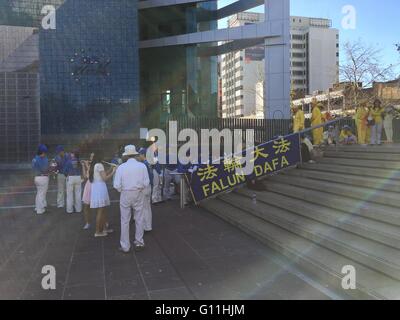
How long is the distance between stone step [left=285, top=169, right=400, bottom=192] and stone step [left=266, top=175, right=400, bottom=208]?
Answer: 0.10 m

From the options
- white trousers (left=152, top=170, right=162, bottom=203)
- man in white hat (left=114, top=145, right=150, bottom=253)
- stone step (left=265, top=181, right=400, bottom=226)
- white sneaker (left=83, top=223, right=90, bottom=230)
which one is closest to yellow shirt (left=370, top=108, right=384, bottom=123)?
stone step (left=265, top=181, right=400, bottom=226)

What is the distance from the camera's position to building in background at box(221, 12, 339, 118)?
3086 inches

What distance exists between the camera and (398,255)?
5.21 m

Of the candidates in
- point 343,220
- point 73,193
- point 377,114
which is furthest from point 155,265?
point 377,114

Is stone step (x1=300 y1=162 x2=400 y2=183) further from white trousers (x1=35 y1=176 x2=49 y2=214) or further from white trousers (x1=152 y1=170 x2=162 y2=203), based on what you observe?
white trousers (x1=35 y1=176 x2=49 y2=214)

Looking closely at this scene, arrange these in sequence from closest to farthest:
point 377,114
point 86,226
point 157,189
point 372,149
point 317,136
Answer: point 86,226, point 372,149, point 157,189, point 377,114, point 317,136

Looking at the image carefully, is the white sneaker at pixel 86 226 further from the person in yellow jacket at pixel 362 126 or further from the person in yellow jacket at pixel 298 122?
the person in yellow jacket at pixel 362 126

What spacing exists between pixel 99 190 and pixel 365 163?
19.3 feet

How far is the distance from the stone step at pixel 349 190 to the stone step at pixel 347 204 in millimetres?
84

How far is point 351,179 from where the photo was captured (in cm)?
827

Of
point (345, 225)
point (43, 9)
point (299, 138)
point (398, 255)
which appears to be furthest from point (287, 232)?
point (43, 9)

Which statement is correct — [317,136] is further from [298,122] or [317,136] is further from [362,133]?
[362,133]

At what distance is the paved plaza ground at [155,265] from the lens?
5.13 meters
